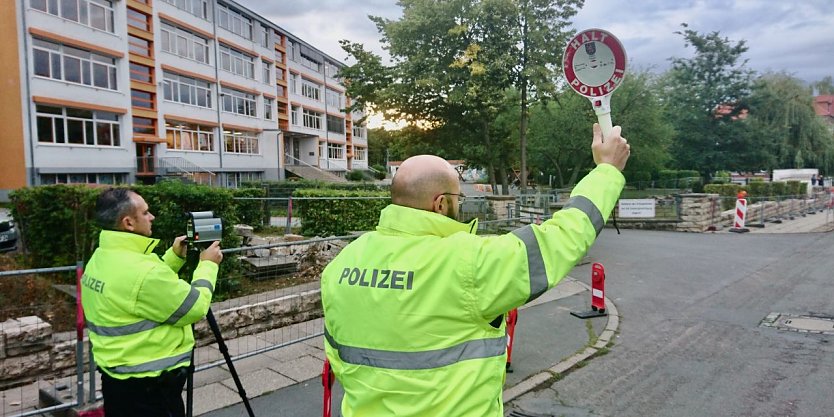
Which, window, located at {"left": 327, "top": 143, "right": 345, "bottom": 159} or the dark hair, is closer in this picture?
the dark hair

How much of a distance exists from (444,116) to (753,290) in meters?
17.6

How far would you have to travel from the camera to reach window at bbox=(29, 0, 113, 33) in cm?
2572

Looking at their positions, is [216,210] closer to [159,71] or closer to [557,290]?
[557,290]

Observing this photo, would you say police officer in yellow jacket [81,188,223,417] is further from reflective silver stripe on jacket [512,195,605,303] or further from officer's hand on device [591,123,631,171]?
officer's hand on device [591,123,631,171]

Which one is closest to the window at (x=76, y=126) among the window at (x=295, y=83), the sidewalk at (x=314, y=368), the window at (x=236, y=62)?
the window at (x=236, y=62)

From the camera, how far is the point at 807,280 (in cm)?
1082

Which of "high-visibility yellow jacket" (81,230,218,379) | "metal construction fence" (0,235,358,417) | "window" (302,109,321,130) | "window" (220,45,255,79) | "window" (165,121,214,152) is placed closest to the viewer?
"high-visibility yellow jacket" (81,230,218,379)

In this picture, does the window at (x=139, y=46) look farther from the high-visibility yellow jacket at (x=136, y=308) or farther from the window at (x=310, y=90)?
the high-visibility yellow jacket at (x=136, y=308)

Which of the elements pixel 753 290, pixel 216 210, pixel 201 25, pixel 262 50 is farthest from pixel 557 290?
pixel 262 50

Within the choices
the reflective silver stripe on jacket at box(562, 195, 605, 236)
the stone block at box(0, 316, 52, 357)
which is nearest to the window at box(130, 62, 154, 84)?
the stone block at box(0, 316, 52, 357)

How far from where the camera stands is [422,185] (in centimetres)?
198

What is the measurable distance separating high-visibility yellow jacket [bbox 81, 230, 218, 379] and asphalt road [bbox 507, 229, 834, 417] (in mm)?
3301

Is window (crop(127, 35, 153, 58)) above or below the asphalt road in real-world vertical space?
above

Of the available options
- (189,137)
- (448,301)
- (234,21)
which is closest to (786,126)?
(234,21)
